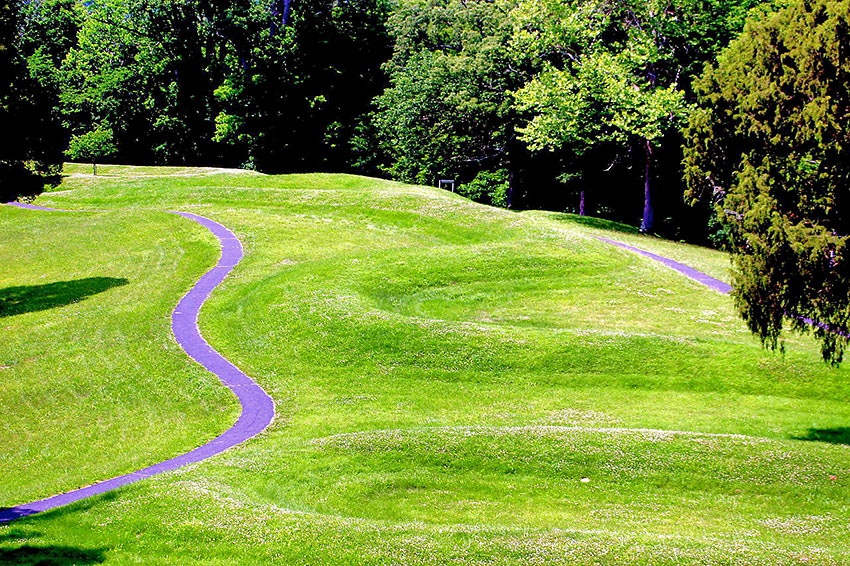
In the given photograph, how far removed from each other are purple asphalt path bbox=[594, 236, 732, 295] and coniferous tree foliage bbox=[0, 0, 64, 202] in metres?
32.1

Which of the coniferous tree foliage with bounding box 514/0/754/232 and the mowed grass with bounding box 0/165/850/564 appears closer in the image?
the mowed grass with bounding box 0/165/850/564

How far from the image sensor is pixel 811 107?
19.0 m

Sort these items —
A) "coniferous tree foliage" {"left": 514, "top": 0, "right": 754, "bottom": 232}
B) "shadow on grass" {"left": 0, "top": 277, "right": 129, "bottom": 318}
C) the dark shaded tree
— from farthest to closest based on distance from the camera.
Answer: the dark shaded tree, "coniferous tree foliage" {"left": 514, "top": 0, "right": 754, "bottom": 232}, "shadow on grass" {"left": 0, "top": 277, "right": 129, "bottom": 318}

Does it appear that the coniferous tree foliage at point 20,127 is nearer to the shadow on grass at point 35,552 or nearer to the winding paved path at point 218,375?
the winding paved path at point 218,375

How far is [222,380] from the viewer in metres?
26.5

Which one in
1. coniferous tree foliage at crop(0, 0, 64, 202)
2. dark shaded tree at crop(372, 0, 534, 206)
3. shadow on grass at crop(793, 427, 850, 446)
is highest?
A: dark shaded tree at crop(372, 0, 534, 206)

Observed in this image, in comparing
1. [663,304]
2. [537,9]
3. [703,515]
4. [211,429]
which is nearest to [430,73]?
[537,9]

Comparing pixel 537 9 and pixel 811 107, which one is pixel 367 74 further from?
pixel 811 107

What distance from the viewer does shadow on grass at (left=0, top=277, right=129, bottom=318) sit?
34.3 meters

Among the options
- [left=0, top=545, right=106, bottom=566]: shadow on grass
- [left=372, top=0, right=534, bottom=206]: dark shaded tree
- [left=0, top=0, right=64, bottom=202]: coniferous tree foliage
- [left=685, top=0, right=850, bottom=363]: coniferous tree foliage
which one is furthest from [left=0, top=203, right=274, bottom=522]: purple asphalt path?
[left=372, top=0, right=534, bottom=206]: dark shaded tree

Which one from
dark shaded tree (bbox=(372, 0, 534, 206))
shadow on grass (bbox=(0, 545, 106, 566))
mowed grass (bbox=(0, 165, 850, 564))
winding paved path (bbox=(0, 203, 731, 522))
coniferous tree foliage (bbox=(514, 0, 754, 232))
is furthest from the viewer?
dark shaded tree (bbox=(372, 0, 534, 206))

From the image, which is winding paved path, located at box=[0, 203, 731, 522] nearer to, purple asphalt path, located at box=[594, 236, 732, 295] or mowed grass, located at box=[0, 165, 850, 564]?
purple asphalt path, located at box=[594, 236, 732, 295]

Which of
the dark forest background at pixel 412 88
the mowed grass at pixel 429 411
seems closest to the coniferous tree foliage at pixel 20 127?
the mowed grass at pixel 429 411

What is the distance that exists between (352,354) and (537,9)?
1512 inches
